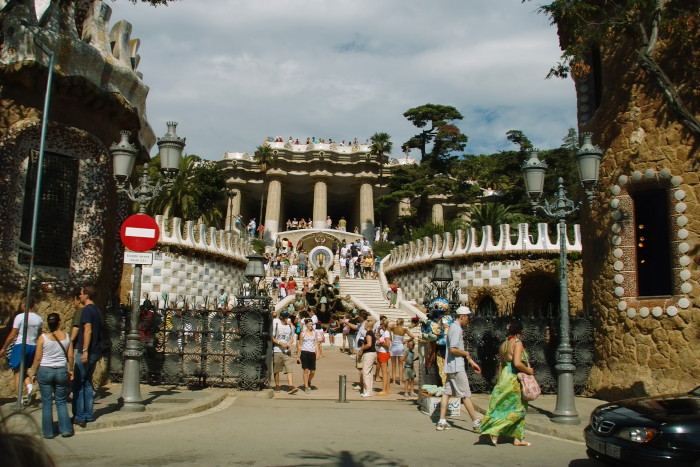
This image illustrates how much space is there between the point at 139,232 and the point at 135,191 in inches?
37.2

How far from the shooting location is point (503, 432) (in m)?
7.77

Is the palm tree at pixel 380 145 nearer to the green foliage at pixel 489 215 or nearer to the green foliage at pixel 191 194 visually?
the green foliage at pixel 191 194

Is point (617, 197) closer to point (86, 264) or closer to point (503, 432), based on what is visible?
point (503, 432)

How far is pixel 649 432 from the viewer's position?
19.6 feet

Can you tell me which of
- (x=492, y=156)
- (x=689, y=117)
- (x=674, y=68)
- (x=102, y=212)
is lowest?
(x=102, y=212)

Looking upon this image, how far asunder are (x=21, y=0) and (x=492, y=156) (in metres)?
48.1

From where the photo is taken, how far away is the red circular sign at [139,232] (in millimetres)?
9734

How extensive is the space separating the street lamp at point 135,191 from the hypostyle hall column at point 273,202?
4640cm

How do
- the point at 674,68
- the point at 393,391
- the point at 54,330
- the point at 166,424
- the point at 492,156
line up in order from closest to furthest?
1. the point at 54,330
2. the point at 166,424
3. the point at 674,68
4. the point at 393,391
5. the point at 492,156

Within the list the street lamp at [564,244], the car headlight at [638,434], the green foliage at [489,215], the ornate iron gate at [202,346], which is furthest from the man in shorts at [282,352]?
the green foliage at [489,215]

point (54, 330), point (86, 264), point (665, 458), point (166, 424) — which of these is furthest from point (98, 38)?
point (665, 458)

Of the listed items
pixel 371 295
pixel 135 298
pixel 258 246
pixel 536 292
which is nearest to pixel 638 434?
pixel 135 298

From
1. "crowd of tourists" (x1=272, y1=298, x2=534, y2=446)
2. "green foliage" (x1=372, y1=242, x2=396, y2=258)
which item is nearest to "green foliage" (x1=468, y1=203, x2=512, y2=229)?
"green foliage" (x1=372, y1=242, x2=396, y2=258)

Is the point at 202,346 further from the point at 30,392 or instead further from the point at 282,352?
the point at 30,392
